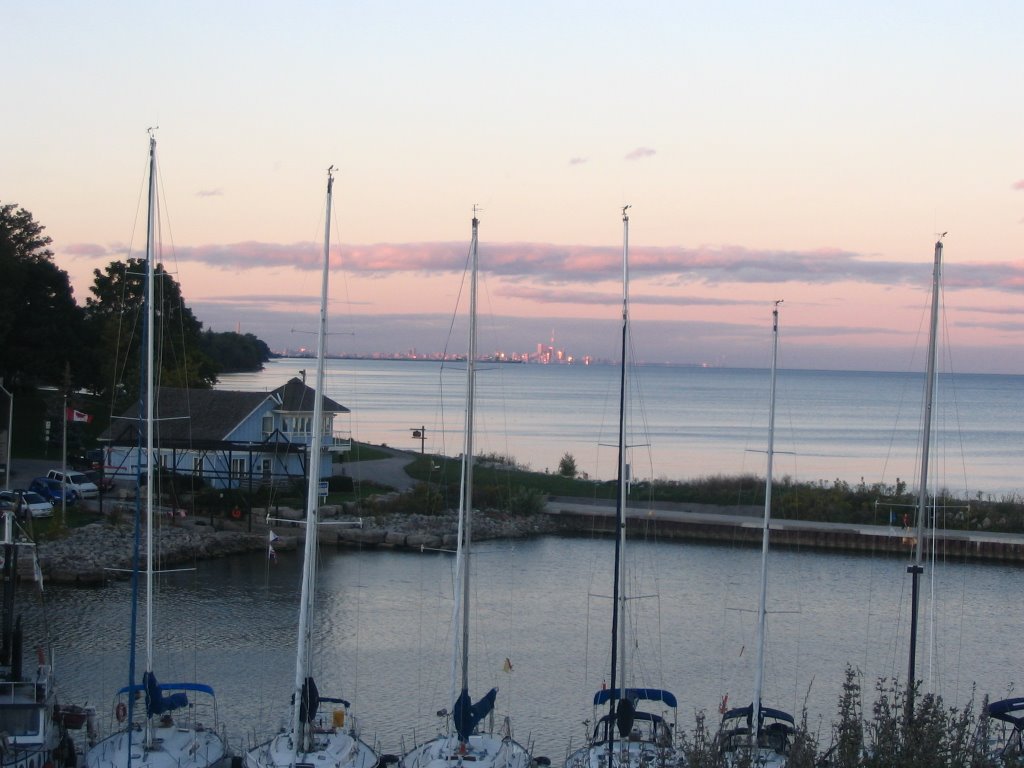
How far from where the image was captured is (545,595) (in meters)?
41.1

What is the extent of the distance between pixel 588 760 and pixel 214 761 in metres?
6.27

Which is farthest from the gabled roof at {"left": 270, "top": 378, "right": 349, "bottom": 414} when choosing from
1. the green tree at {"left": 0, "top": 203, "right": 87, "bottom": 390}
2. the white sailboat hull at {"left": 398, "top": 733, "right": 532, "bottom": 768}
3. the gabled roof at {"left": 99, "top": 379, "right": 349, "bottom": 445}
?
the white sailboat hull at {"left": 398, "top": 733, "right": 532, "bottom": 768}

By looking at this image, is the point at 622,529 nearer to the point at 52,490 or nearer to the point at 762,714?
the point at 762,714

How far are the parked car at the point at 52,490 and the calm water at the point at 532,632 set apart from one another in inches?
339

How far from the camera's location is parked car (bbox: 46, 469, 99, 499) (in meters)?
49.2

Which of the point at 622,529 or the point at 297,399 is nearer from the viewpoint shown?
the point at 622,529

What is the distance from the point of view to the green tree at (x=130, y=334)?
68062 millimetres

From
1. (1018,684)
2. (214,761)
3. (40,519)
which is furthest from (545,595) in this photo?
(214,761)

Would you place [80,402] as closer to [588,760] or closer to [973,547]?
[973,547]

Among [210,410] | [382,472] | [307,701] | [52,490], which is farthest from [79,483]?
[307,701]

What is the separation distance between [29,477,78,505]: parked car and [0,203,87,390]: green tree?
21.4m

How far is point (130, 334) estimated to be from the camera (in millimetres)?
68250

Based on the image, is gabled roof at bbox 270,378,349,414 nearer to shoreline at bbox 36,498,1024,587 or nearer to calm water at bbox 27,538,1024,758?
shoreline at bbox 36,498,1024,587

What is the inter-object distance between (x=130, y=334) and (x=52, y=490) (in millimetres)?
21001
